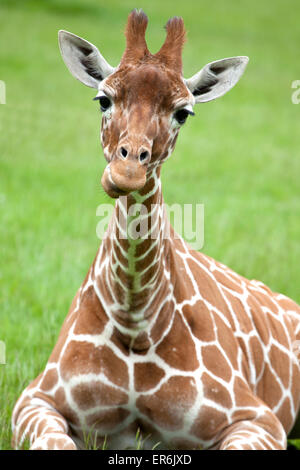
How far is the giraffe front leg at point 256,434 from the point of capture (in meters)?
3.59

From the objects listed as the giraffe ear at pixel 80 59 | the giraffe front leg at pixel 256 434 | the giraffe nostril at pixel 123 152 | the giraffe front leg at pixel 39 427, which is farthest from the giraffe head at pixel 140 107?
the giraffe front leg at pixel 256 434

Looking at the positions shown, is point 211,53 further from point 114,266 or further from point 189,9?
point 114,266

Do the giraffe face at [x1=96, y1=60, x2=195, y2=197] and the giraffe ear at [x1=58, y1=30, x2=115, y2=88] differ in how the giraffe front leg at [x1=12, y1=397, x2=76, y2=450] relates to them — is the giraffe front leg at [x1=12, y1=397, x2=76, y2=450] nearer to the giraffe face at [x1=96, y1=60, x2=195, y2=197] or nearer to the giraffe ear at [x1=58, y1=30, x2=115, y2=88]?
the giraffe face at [x1=96, y1=60, x2=195, y2=197]

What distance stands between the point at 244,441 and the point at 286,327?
4.33ft

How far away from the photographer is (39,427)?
3.63 m

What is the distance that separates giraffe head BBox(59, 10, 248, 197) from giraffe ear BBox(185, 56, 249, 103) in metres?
0.13

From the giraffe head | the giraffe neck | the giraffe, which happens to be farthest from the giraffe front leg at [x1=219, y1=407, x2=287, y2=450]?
the giraffe head

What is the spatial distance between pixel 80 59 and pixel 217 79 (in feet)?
2.24

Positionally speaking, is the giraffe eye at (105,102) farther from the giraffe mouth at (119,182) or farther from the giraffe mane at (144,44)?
the giraffe mouth at (119,182)

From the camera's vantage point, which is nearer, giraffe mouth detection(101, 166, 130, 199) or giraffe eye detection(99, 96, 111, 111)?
giraffe mouth detection(101, 166, 130, 199)

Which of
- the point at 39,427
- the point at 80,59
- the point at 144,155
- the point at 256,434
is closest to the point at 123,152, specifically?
the point at 144,155

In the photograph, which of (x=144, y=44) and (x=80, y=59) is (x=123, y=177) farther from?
(x=80, y=59)

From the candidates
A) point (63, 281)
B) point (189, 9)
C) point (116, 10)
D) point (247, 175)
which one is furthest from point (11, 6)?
point (63, 281)

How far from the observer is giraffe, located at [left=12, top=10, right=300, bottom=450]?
341 cm
